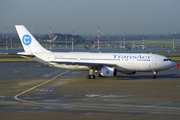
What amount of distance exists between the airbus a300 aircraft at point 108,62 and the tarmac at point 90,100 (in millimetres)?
3700

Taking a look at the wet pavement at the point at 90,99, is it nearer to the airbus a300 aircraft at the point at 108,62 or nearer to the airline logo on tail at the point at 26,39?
the airbus a300 aircraft at the point at 108,62

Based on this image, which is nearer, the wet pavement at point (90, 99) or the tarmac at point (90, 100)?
the tarmac at point (90, 100)

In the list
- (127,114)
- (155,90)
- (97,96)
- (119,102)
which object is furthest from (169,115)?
(155,90)

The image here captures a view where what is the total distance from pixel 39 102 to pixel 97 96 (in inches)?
249

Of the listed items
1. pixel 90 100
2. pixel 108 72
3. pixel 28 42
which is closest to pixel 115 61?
pixel 108 72

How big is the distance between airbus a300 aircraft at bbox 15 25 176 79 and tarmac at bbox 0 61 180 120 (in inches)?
146

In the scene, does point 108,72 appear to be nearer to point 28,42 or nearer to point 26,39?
point 28,42

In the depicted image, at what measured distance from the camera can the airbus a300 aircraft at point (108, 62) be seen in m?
47.4

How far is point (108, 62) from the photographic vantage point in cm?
4897

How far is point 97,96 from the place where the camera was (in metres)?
32.8

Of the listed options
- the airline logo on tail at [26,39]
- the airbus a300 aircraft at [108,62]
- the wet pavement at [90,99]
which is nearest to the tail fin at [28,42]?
the airline logo on tail at [26,39]

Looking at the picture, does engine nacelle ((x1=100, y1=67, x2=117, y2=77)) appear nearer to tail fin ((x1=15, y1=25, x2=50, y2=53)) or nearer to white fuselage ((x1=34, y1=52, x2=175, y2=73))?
white fuselage ((x1=34, y1=52, x2=175, y2=73))

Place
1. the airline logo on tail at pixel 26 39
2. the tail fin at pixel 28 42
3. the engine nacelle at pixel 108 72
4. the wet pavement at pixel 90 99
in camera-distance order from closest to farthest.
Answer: the wet pavement at pixel 90 99, the engine nacelle at pixel 108 72, the tail fin at pixel 28 42, the airline logo on tail at pixel 26 39

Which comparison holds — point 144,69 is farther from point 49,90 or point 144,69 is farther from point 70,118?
point 70,118
